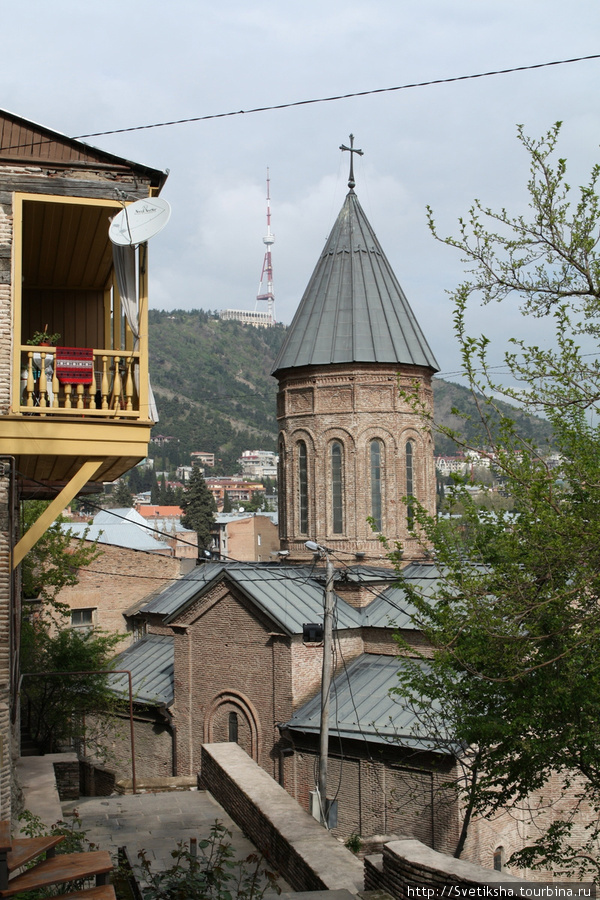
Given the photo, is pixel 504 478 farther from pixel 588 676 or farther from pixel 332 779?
pixel 332 779

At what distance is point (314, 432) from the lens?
2358 cm

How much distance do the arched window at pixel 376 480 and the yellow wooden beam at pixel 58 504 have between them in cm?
1594

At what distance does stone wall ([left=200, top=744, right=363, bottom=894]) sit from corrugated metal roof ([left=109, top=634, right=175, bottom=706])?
37.3 feet

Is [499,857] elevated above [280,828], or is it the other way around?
[280,828]

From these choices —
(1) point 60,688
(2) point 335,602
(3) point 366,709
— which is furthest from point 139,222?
(1) point 60,688

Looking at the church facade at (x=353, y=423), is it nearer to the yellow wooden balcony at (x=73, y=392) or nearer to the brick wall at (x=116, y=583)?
the brick wall at (x=116, y=583)

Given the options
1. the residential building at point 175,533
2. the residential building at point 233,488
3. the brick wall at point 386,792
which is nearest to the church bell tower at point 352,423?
the residential building at point 175,533

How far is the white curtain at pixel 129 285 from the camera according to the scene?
24.5 feet

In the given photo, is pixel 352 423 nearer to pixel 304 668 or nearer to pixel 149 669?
pixel 304 668

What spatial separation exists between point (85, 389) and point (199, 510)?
7165cm

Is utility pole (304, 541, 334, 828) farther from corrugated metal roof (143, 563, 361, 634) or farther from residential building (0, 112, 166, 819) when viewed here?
residential building (0, 112, 166, 819)

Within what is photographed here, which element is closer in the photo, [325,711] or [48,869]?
[48,869]

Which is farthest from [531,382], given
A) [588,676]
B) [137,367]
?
[137,367]

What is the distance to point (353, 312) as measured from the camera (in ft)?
79.1
